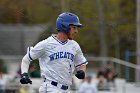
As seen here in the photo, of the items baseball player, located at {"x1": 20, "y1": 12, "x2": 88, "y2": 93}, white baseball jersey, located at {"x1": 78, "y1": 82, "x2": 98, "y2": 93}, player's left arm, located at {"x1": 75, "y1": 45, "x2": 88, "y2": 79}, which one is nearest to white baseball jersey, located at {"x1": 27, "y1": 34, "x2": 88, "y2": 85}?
baseball player, located at {"x1": 20, "y1": 12, "x2": 88, "y2": 93}

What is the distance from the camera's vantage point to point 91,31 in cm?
3250

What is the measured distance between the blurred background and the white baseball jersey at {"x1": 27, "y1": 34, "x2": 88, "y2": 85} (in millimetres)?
9950

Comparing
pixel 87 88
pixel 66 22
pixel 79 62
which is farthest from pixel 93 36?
pixel 66 22

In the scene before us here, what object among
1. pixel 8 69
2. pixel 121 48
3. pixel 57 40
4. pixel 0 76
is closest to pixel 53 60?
pixel 57 40

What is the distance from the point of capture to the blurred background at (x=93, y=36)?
62.5 feet

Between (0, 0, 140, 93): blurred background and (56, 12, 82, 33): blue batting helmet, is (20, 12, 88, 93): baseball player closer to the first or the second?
(56, 12, 82, 33): blue batting helmet

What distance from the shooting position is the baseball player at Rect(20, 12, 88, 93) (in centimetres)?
771

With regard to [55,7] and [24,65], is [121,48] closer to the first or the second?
[55,7]

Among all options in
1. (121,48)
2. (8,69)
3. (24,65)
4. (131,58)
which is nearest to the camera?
(24,65)

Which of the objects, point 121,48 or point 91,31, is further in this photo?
point 91,31

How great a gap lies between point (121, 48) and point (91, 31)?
13.2 ft

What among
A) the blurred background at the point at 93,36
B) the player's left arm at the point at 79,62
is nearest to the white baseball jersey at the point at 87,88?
the blurred background at the point at 93,36

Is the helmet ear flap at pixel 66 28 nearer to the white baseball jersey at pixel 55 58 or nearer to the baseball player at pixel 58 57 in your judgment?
the baseball player at pixel 58 57

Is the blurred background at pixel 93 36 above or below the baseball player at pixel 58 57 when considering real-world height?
below
